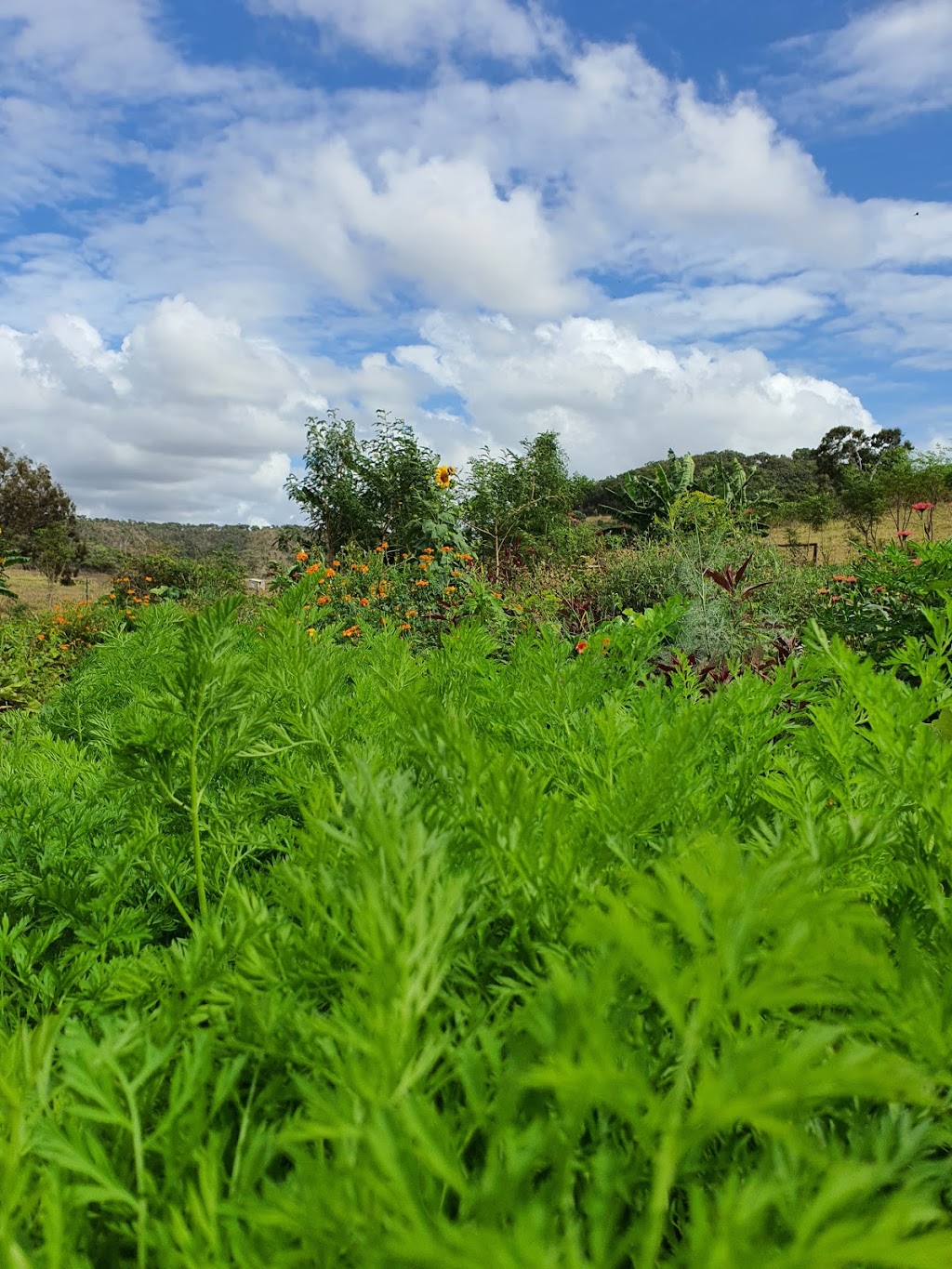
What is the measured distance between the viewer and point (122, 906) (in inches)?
46.4

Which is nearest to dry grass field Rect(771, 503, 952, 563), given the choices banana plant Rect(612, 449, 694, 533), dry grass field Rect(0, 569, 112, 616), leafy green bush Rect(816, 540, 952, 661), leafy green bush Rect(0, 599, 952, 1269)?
banana plant Rect(612, 449, 694, 533)

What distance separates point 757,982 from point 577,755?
0.65 meters

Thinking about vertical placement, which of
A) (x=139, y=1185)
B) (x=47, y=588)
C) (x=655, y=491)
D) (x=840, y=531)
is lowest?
(x=139, y=1185)

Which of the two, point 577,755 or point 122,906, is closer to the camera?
point 577,755

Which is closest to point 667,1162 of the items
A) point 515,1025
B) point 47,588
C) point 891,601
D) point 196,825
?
point 515,1025

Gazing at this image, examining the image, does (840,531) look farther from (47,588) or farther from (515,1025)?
(515,1025)

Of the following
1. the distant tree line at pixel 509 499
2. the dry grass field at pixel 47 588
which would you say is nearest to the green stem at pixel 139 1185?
the distant tree line at pixel 509 499

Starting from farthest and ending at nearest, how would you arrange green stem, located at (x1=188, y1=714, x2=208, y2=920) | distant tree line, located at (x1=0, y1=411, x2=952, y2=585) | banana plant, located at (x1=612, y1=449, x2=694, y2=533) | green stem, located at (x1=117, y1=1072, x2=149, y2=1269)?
1. banana plant, located at (x1=612, y1=449, x2=694, y2=533)
2. distant tree line, located at (x1=0, y1=411, x2=952, y2=585)
3. green stem, located at (x1=188, y1=714, x2=208, y2=920)
4. green stem, located at (x1=117, y1=1072, x2=149, y2=1269)

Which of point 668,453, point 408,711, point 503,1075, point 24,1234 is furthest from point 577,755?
point 668,453

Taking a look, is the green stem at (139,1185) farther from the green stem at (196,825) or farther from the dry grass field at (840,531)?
the dry grass field at (840,531)

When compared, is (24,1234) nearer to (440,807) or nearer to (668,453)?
(440,807)

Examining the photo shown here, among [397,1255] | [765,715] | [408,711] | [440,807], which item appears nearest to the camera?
[397,1255]

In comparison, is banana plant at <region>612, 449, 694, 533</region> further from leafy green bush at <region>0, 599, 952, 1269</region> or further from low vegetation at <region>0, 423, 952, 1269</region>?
leafy green bush at <region>0, 599, 952, 1269</region>

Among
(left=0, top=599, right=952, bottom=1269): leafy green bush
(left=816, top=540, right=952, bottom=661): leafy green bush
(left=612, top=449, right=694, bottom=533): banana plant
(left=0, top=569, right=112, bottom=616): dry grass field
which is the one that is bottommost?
(left=0, top=599, right=952, bottom=1269): leafy green bush
